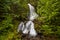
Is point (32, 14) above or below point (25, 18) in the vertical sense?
above

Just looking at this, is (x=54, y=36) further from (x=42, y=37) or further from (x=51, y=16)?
Answer: (x=51, y=16)

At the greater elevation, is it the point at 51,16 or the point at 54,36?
the point at 51,16

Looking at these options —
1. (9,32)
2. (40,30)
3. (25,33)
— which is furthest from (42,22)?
(9,32)

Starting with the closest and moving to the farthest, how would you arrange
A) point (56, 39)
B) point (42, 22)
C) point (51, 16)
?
point (51, 16) → point (56, 39) → point (42, 22)

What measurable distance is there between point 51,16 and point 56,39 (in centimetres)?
156

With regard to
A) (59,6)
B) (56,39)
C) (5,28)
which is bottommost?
(56,39)

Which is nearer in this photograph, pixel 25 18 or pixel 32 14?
pixel 25 18

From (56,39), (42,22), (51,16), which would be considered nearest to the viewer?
(51,16)

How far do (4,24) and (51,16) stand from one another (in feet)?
9.57

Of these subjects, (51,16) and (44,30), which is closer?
(51,16)

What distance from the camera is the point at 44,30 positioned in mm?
9906

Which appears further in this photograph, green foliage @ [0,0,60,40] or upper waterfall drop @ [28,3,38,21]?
upper waterfall drop @ [28,3,38,21]

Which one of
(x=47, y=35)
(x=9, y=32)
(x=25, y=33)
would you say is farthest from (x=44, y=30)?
(x=9, y=32)

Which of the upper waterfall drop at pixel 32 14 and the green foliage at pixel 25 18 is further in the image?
the upper waterfall drop at pixel 32 14
